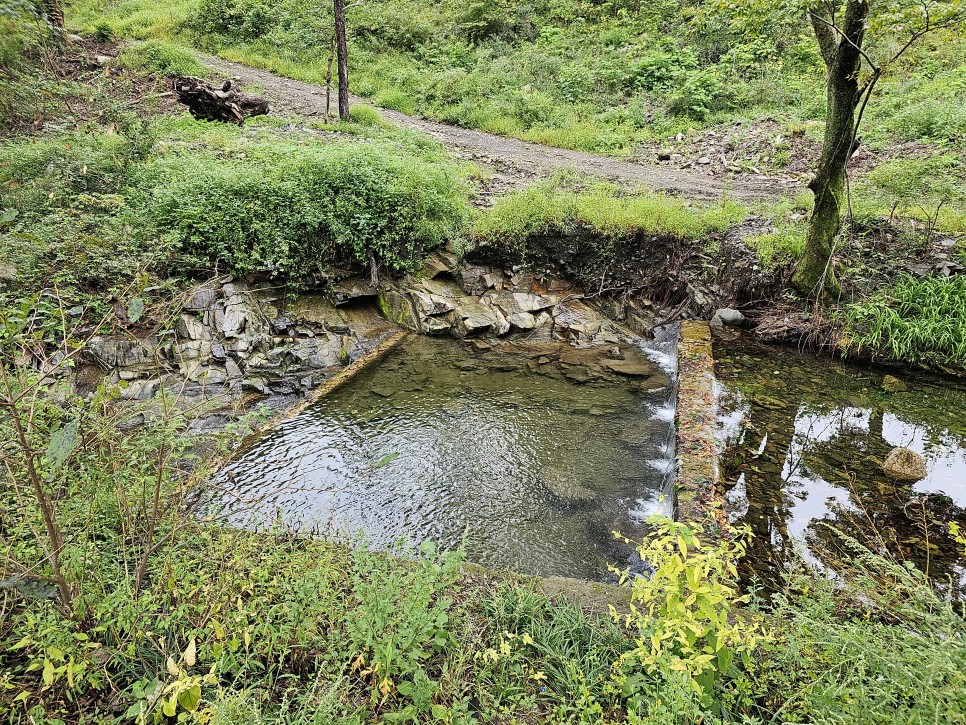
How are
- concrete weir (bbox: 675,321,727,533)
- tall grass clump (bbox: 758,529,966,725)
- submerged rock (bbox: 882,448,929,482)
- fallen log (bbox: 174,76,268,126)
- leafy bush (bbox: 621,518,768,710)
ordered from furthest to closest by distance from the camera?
fallen log (bbox: 174,76,268,126) < submerged rock (bbox: 882,448,929,482) < concrete weir (bbox: 675,321,727,533) < leafy bush (bbox: 621,518,768,710) < tall grass clump (bbox: 758,529,966,725)

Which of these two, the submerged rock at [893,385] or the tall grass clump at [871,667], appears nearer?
→ the tall grass clump at [871,667]

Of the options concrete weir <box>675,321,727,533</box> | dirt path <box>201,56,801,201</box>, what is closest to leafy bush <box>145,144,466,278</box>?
dirt path <box>201,56,801,201</box>

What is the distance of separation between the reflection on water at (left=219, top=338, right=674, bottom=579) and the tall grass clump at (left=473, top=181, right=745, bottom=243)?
9.03 ft

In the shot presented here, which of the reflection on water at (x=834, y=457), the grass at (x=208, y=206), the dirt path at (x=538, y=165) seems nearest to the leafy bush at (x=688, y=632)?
the reflection on water at (x=834, y=457)

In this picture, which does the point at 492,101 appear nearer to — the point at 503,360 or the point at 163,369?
the point at 503,360

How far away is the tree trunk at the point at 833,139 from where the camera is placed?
625 centimetres

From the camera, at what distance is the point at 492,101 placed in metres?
16.4

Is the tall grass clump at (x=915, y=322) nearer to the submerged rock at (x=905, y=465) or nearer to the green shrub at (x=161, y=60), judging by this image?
the submerged rock at (x=905, y=465)

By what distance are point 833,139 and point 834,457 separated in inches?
164

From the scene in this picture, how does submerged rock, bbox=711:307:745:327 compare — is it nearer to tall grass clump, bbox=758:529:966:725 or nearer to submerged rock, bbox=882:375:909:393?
submerged rock, bbox=882:375:909:393

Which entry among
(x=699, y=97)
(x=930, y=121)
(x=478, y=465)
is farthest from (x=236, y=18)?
(x=478, y=465)

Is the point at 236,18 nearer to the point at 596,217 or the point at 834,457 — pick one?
the point at 596,217

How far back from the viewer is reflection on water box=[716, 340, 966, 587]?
14.6 ft

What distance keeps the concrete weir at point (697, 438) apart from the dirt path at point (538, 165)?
4905 millimetres
